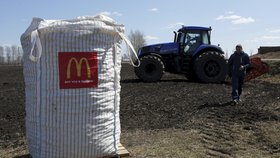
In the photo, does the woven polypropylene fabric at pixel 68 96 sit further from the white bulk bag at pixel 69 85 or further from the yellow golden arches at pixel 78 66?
the yellow golden arches at pixel 78 66

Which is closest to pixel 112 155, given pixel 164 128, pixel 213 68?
pixel 164 128

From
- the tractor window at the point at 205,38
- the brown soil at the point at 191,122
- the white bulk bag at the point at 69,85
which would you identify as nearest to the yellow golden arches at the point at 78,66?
the white bulk bag at the point at 69,85

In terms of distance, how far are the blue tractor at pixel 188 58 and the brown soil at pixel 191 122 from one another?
3.47 meters

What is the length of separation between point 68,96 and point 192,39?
13181 mm

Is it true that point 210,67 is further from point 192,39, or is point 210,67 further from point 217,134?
point 217,134

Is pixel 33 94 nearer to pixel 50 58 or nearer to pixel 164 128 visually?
pixel 50 58

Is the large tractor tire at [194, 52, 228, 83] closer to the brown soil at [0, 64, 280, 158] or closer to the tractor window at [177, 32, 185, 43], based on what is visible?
the tractor window at [177, 32, 185, 43]

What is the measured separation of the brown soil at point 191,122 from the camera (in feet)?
21.5

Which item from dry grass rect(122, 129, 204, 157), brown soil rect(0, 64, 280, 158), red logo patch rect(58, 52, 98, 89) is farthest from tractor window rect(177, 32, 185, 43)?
red logo patch rect(58, 52, 98, 89)

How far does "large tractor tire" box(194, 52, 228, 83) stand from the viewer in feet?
57.8

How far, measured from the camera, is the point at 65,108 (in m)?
5.11

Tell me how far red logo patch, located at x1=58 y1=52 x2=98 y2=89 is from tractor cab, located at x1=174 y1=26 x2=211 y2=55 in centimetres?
1260

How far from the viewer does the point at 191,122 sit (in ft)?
28.5

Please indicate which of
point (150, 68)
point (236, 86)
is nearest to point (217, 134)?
point (236, 86)
